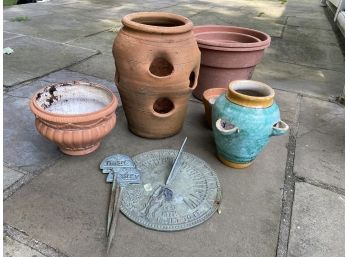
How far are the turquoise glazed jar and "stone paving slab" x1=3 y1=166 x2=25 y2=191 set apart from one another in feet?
3.89

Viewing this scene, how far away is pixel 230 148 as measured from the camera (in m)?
1.94

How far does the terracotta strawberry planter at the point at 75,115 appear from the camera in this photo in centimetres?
179

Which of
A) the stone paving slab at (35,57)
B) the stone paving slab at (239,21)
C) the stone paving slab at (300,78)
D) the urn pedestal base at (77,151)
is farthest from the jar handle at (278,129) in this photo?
the stone paving slab at (239,21)

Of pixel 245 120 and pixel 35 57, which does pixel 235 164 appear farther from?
pixel 35 57

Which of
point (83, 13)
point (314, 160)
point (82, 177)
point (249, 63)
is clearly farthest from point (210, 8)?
point (82, 177)

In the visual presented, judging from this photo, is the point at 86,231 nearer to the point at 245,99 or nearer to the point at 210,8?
the point at 245,99

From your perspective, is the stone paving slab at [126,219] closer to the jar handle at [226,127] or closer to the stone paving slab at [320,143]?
the stone paving slab at [320,143]

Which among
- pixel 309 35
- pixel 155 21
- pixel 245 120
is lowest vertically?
pixel 309 35

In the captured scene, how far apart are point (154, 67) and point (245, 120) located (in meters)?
0.82

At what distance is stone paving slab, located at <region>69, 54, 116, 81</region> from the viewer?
332 cm

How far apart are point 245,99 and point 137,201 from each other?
2.65 feet

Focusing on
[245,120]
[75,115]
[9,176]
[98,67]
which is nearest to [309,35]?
[98,67]

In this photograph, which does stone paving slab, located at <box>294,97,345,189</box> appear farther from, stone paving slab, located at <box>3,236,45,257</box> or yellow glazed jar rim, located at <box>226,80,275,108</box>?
stone paving slab, located at <box>3,236,45,257</box>

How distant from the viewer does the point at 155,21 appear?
2.26m
